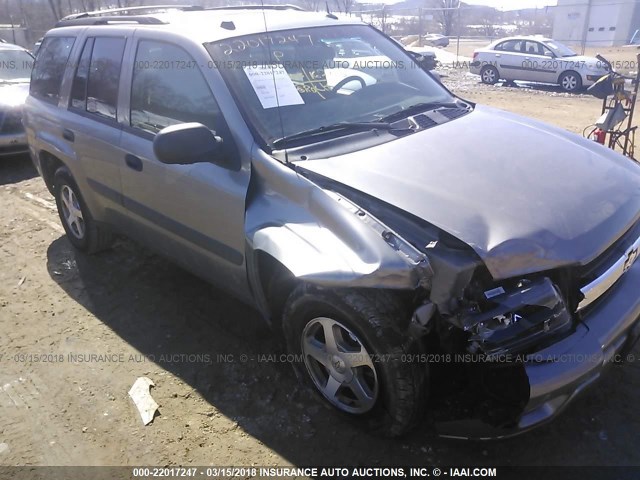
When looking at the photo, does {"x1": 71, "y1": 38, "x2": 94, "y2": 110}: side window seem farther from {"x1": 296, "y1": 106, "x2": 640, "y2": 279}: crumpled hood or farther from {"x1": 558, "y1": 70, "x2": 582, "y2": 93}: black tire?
{"x1": 558, "y1": 70, "x2": 582, "y2": 93}: black tire

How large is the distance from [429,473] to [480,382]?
0.58 metres

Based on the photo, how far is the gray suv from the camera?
2.12 meters

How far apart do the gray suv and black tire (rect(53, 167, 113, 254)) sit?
0.64 metres

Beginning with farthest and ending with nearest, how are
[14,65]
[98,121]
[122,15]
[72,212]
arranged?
1. [14,65]
2. [72,212]
3. [122,15]
4. [98,121]

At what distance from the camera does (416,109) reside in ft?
10.9

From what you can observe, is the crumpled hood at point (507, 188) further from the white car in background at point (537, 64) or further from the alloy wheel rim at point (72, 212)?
the white car in background at point (537, 64)

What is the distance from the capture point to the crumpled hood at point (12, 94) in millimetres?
7707

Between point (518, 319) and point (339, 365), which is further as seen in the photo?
point (339, 365)

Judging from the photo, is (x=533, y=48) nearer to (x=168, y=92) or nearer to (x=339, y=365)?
(x=168, y=92)

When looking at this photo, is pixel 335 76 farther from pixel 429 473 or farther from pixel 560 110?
pixel 560 110

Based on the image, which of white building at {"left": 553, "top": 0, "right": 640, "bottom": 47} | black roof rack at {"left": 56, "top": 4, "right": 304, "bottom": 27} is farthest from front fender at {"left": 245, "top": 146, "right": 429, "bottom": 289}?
white building at {"left": 553, "top": 0, "right": 640, "bottom": 47}

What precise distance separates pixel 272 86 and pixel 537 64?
14.6 metres

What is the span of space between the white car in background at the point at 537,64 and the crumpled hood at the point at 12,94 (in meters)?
13.0

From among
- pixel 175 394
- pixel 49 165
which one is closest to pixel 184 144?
pixel 175 394
